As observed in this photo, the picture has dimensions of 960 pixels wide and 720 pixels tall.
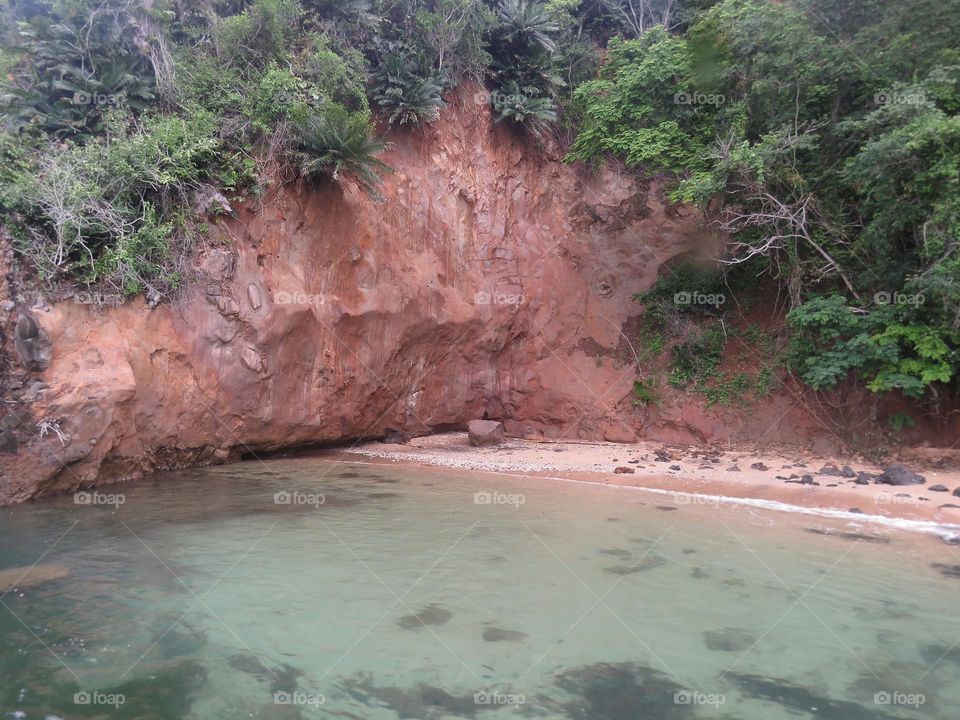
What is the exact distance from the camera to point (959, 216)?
30.8 ft

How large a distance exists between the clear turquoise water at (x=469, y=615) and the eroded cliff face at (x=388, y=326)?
2.10 m

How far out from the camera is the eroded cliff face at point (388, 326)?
9.73 m

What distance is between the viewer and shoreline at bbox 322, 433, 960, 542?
8.81 meters

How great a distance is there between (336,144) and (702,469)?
27.9 ft

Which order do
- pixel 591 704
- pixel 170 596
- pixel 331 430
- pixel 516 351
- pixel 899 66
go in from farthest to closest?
pixel 516 351 < pixel 331 430 < pixel 899 66 < pixel 170 596 < pixel 591 704

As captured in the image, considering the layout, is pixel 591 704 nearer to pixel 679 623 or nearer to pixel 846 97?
pixel 679 623

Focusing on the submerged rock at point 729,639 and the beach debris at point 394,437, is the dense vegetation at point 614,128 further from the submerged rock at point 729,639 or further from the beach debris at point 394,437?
the submerged rock at point 729,639

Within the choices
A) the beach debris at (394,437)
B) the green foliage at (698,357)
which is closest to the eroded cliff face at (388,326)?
the beach debris at (394,437)

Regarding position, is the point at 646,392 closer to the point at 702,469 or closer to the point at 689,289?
the point at 689,289

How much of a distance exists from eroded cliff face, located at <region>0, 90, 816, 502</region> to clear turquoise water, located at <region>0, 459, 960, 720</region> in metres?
2.10

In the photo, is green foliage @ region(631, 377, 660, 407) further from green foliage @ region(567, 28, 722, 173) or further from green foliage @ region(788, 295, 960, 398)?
green foliage @ region(567, 28, 722, 173)

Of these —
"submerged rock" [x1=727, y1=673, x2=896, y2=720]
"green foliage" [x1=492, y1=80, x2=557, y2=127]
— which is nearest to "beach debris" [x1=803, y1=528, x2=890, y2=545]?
"submerged rock" [x1=727, y1=673, x2=896, y2=720]

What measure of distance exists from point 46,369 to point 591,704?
28.1 feet

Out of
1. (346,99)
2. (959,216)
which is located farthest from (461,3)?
(959,216)
